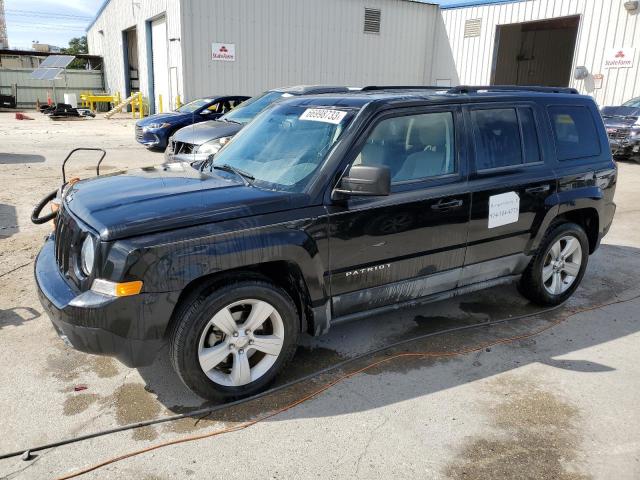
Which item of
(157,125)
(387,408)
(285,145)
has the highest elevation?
(285,145)

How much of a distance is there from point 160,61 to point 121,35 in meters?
8.47

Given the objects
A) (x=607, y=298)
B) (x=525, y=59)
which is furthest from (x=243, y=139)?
(x=525, y=59)

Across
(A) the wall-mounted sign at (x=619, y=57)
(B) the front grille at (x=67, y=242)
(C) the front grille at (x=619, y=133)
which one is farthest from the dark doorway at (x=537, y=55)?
(B) the front grille at (x=67, y=242)

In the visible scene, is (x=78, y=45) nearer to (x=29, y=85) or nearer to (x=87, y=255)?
(x=29, y=85)

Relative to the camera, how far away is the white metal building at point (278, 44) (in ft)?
66.6

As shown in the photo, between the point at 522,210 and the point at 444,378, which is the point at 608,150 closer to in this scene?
the point at 522,210

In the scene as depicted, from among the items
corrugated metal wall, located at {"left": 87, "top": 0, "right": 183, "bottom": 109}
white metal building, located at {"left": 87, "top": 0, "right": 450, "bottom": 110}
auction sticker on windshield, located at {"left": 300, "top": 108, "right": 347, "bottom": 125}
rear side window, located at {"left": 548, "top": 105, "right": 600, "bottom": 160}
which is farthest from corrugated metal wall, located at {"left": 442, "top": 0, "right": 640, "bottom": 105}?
auction sticker on windshield, located at {"left": 300, "top": 108, "right": 347, "bottom": 125}

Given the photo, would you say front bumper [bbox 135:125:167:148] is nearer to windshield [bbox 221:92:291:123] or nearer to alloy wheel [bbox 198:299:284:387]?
windshield [bbox 221:92:291:123]

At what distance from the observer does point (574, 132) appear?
180 inches

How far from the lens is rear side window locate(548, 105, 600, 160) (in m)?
4.44

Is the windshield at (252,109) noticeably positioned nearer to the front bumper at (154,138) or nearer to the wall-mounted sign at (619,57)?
the front bumper at (154,138)

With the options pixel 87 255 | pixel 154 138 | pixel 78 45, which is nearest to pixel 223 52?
pixel 154 138

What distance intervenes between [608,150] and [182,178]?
377 cm

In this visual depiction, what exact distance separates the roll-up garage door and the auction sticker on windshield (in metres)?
20.8
